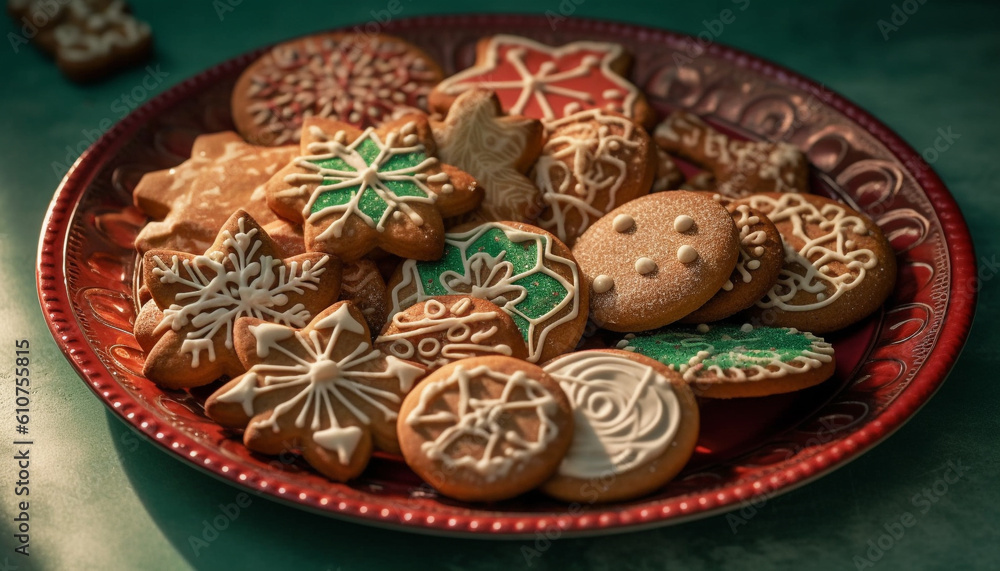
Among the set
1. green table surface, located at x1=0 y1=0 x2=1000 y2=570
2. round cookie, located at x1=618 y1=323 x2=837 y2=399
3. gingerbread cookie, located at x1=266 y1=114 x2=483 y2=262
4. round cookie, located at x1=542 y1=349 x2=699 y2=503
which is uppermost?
gingerbread cookie, located at x1=266 y1=114 x2=483 y2=262

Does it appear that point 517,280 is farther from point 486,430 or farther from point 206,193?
point 206,193

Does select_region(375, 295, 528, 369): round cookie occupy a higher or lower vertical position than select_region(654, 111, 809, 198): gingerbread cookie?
lower

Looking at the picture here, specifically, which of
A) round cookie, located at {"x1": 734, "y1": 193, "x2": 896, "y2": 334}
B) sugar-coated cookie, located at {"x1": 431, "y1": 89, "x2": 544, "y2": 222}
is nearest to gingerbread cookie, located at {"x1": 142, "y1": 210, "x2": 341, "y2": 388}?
sugar-coated cookie, located at {"x1": 431, "y1": 89, "x2": 544, "y2": 222}

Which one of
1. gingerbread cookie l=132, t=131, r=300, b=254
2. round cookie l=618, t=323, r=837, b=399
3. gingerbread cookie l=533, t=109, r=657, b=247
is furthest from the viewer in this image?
gingerbread cookie l=533, t=109, r=657, b=247

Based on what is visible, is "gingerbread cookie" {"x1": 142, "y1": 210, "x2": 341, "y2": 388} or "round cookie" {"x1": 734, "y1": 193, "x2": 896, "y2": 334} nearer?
"gingerbread cookie" {"x1": 142, "y1": 210, "x2": 341, "y2": 388}

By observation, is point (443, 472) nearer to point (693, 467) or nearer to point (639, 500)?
point (639, 500)

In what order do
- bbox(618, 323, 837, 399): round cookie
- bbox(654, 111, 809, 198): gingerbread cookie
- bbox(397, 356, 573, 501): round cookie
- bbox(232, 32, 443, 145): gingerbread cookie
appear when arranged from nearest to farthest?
bbox(397, 356, 573, 501): round cookie
bbox(618, 323, 837, 399): round cookie
bbox(654, 111, 809, 198): gingerbread cookie
bbox(232, 32, 443, 145): gingerbread cookie

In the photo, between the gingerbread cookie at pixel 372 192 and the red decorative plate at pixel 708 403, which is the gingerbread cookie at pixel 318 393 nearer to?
the red decorative plate at pixel 708 403

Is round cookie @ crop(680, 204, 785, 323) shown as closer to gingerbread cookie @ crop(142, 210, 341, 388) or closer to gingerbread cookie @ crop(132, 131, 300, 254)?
gingerbread cookie @ crop(142, 210, 341, 388)
